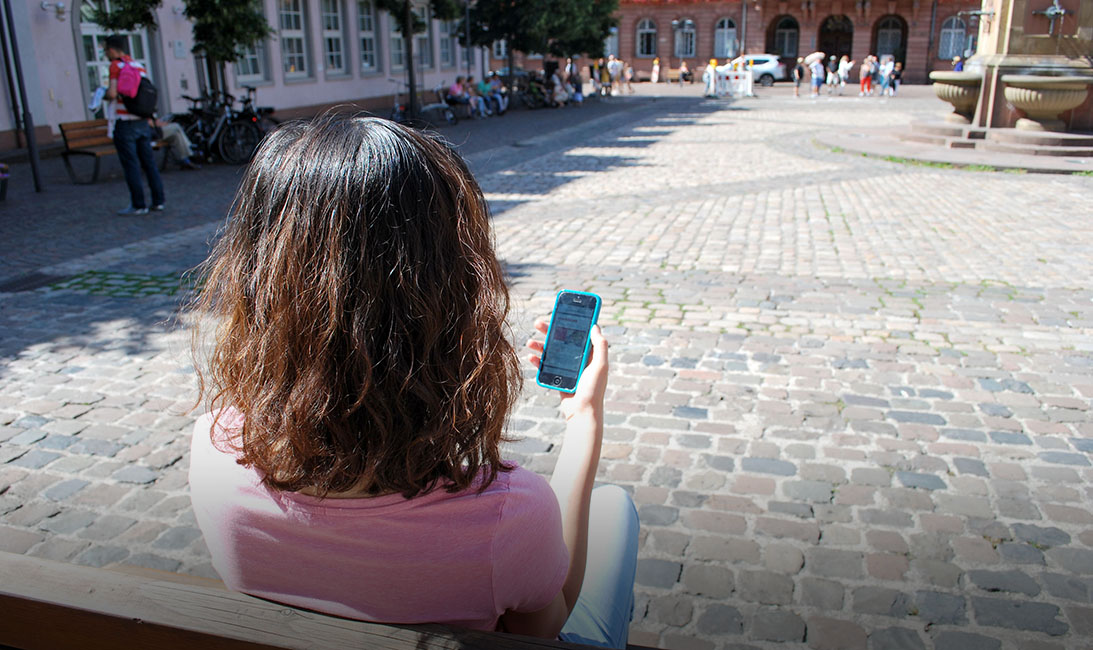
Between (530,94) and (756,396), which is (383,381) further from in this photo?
(530,94)

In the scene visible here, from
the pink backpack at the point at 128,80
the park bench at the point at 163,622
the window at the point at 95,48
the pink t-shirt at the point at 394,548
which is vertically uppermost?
the window at the point at 95,48

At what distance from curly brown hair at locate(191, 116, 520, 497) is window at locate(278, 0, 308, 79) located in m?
23.9

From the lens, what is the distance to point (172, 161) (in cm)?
1459

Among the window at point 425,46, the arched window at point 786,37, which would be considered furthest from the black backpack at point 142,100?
the arched window at point 786,37

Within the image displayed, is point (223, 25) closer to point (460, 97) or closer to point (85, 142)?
point (85, 142)

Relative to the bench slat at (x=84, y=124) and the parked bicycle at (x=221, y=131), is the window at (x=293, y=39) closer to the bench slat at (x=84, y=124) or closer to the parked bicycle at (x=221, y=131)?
the parked bicycle at (x=221, y=131)

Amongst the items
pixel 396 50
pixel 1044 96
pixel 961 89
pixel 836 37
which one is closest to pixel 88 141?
pixel 961 89

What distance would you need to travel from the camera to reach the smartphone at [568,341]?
1681mm

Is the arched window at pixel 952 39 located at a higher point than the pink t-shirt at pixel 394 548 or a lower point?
higher

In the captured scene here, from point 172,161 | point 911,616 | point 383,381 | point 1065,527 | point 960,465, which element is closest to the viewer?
point 383,381

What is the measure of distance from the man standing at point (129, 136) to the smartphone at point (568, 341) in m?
9.36

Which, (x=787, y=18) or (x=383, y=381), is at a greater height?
(x=787, y=18)

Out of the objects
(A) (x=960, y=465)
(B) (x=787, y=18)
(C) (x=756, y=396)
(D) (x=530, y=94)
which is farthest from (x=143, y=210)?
(B) (x=787, y=18)

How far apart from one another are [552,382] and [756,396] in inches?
115
